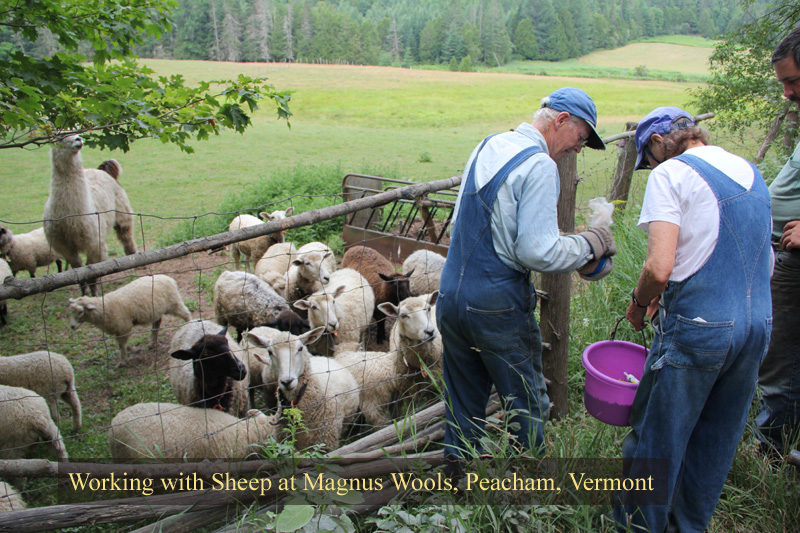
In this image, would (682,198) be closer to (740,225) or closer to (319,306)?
(740,225)

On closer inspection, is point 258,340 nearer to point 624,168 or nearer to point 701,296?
point 701,296

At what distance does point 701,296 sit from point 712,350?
0.23 m

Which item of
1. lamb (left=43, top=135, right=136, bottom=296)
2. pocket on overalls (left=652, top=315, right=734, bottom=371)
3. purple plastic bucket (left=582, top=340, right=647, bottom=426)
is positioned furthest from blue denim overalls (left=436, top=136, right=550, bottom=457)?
lamb (left=43, top=135, right=136, bottom=296)

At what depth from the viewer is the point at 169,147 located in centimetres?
2428

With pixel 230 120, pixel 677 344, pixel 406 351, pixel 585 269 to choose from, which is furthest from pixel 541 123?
pixel 230 120

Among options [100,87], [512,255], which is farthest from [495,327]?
[100,87]

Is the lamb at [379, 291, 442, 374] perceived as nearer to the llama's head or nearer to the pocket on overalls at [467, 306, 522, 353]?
the pocket on overalls at [467, 306, 522, 353]

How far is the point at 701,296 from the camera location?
2.24 m

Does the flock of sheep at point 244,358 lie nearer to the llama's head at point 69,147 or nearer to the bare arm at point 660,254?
the llama's head at point 69,147

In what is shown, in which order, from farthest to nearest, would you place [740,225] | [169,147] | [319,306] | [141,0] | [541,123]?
[169,147], [319,306], [141,0], [541,123], [740,225]

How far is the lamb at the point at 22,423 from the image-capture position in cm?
375

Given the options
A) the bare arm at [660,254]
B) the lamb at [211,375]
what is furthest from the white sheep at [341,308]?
the bare arm at [660,254]

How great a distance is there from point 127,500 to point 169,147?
24.7 meters

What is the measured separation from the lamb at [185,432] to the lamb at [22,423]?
59cm
